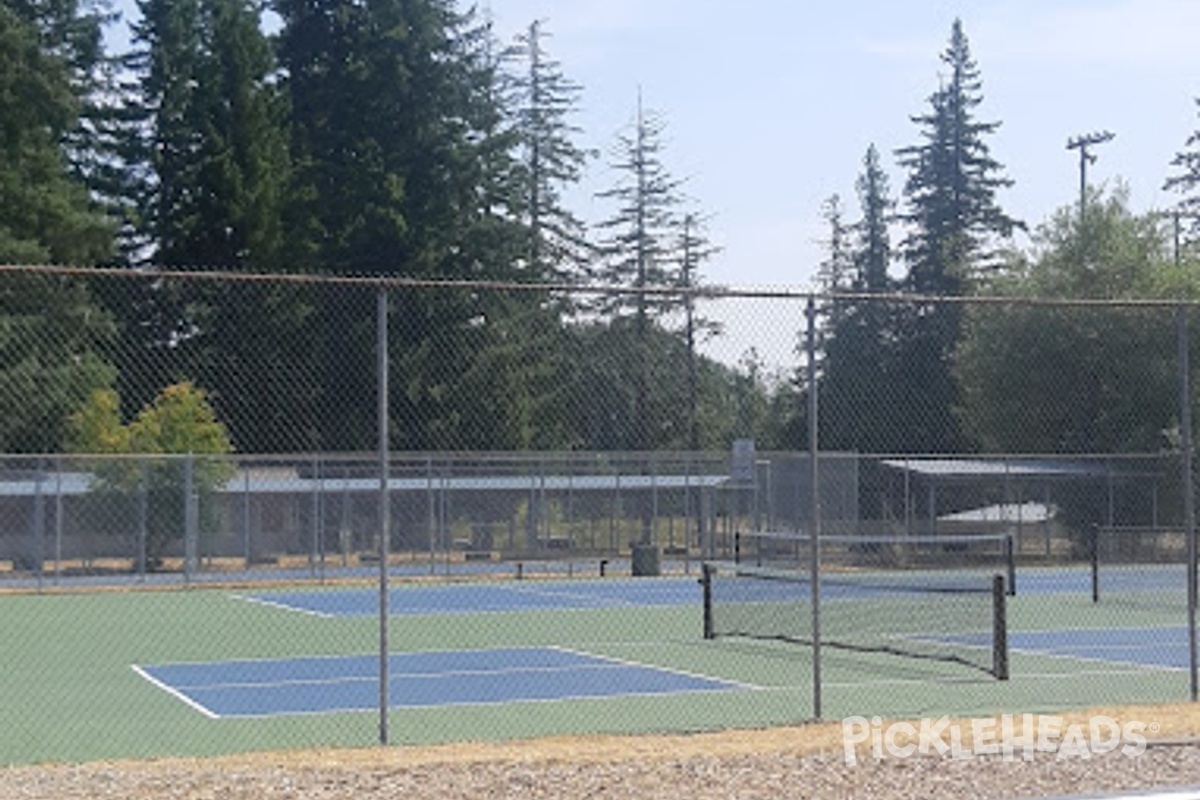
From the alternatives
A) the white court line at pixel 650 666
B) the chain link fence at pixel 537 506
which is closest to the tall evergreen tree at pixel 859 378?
the chain link fence at pixel 537 506

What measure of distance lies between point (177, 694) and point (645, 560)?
1964cm

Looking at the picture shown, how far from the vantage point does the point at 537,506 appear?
36156 millimetres

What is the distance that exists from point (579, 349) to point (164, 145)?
18.1m

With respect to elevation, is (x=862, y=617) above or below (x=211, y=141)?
below

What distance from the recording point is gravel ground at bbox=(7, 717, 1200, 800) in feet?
32.7

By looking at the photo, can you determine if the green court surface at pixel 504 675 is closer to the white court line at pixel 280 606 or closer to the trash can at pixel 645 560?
the white court line at pixel 280 606

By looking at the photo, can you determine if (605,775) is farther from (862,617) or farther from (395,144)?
(395,144)

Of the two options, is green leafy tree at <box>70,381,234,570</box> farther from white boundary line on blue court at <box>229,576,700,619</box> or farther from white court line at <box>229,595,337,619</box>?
white court line at <box>229,595,337,619</box>

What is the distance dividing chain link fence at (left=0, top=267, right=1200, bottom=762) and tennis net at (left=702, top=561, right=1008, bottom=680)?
82mm

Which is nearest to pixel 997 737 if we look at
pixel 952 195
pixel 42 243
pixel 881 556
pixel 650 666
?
pixel 650 666

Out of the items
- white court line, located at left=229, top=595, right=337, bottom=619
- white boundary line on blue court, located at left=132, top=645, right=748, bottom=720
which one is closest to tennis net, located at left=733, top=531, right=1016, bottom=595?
white court line, located at left=229, top=595, right=337, bottom=619

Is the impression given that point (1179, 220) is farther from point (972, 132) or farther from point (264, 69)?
point (264, 69)

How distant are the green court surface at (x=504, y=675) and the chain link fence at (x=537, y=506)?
0.08m

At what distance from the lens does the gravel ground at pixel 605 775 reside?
997cm
